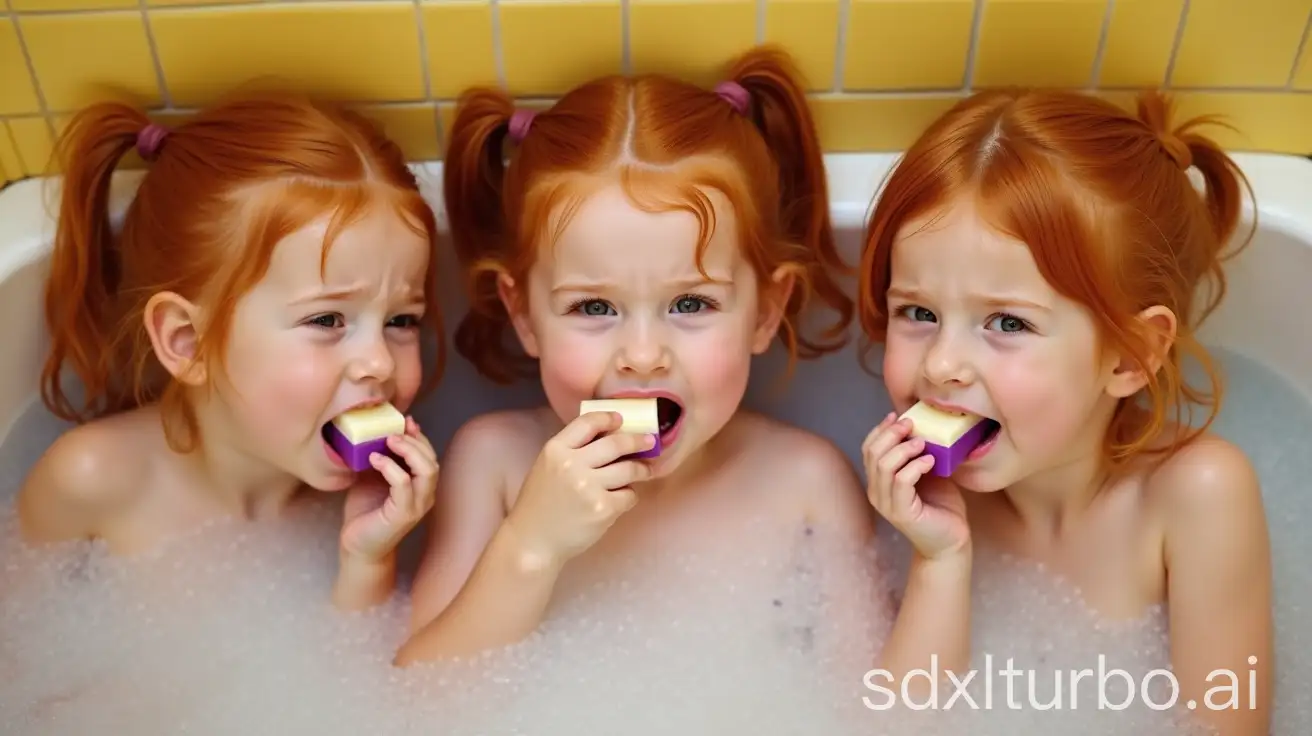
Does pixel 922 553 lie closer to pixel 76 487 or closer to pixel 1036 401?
pixel 1036 401

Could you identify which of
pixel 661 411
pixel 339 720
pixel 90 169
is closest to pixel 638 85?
pixel 661 411

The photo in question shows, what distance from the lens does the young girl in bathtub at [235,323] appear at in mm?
1094

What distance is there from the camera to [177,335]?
1.13 m

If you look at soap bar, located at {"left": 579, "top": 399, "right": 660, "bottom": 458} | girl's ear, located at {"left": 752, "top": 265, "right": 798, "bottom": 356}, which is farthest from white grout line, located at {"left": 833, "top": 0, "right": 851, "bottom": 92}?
soap bar, located at {"left": 579, "top": 399, "right": 660, "bottom": 458}

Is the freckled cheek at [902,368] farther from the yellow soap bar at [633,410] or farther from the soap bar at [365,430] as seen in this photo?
the soap bar at [365,430]

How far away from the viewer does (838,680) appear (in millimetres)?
1204

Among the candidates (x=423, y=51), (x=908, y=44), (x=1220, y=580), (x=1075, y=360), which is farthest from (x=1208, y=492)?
(x=423, y=51)

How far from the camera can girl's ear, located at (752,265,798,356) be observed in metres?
1.18

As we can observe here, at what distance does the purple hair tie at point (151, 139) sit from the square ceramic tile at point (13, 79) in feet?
0.53

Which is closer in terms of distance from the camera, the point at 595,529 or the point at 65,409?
the point at 595,529

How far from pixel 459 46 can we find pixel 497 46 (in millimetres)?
38

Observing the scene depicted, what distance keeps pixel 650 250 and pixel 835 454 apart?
0.36 m

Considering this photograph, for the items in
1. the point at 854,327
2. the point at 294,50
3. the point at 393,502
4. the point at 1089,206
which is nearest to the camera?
the point at 1089,206

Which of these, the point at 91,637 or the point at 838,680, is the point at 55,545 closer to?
the point at 91,637
